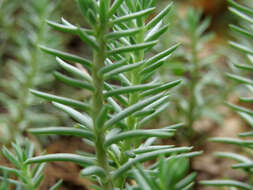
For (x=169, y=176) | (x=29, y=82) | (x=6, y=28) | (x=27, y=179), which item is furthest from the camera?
(x=6, y=28)

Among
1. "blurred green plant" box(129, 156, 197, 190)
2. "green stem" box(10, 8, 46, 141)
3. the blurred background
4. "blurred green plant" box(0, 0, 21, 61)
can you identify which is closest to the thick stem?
"blurred green plant" box(129, 156, 197, 190)

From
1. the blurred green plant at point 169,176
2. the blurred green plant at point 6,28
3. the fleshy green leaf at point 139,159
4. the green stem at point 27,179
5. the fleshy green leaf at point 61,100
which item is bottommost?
the blurred green plant at point 169,176

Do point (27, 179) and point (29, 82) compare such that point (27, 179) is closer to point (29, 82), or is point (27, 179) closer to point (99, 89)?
point (99, 89)

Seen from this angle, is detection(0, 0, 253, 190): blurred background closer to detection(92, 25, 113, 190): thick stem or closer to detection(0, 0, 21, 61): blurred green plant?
detection(0, 0, 21, 61): blurred green plant

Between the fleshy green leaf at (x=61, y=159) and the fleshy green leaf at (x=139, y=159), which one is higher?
the fleshy green leaf at (x=61, y=159)

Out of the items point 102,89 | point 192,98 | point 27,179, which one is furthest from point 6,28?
point 102,89

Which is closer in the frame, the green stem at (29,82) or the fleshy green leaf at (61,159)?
the fleshy green leaf at (61,159)

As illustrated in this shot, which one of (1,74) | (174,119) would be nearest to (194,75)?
(174,119)

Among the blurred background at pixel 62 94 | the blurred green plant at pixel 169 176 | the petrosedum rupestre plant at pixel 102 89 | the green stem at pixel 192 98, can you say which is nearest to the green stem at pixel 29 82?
the blurred background at pixel 62 94

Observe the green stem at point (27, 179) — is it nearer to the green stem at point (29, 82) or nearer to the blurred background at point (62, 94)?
the blurred background at point (62, 94)

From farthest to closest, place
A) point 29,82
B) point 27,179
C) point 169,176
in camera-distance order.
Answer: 1. point 29,82
2. point 27,179
3. point 169,176

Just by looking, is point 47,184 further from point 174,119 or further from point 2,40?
point 2,40
